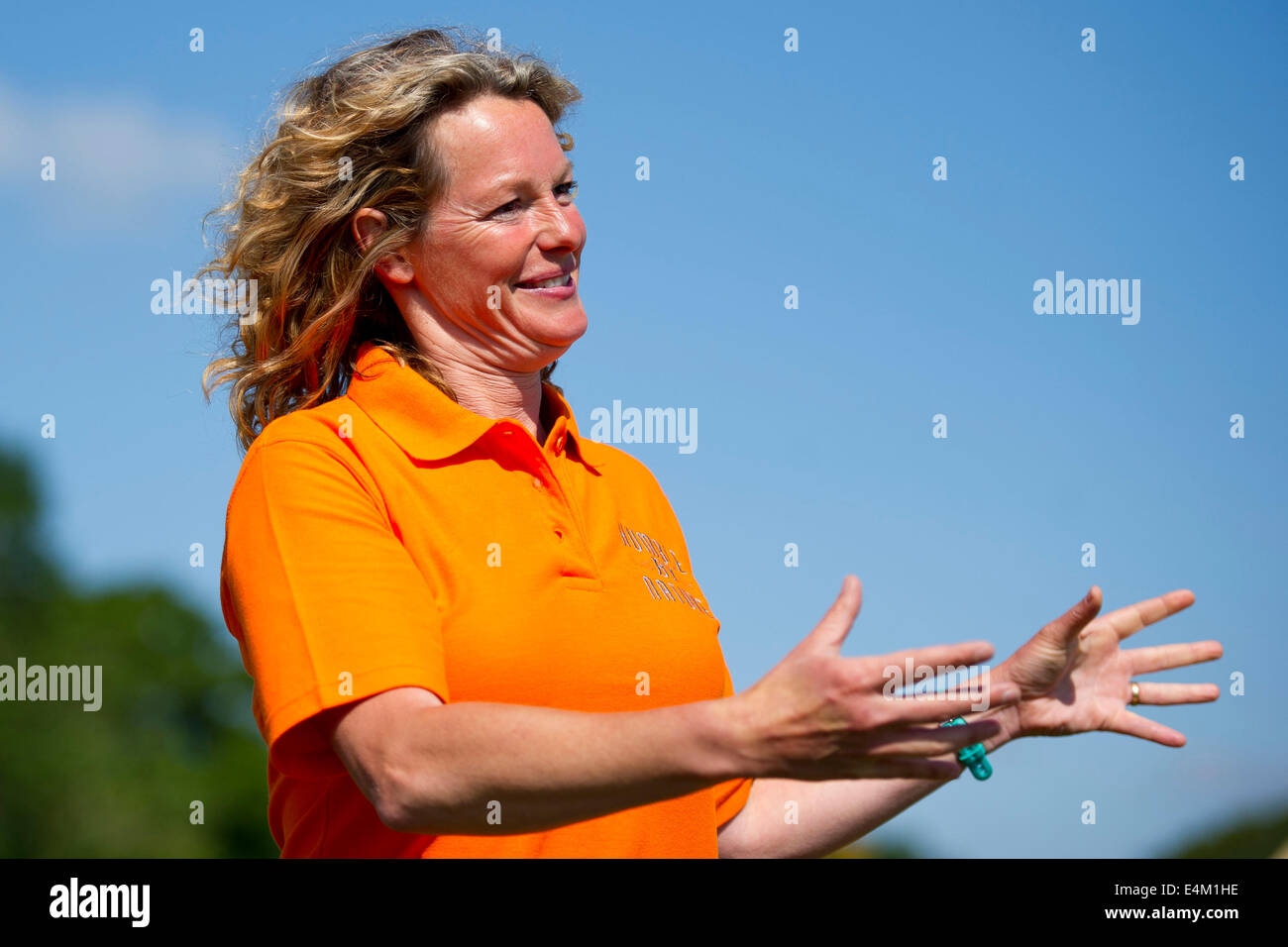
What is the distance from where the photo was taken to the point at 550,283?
399 centimetres

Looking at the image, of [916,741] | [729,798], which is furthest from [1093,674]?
[729,798]

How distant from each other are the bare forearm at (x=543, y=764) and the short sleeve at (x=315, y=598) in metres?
0.21

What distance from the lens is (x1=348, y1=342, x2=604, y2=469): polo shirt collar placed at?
3619 millimetres

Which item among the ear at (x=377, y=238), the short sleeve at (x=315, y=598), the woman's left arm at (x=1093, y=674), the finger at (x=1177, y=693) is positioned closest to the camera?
the short sleeve at (x=315, y=598)

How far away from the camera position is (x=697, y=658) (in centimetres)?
Answer: 370

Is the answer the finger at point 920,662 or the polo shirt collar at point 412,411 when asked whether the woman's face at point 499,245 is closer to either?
the polo shirt collar at point 412,411

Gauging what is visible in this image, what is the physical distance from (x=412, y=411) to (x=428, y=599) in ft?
2.13

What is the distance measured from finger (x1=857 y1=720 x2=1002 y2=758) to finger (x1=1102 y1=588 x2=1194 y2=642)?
0.81 meters

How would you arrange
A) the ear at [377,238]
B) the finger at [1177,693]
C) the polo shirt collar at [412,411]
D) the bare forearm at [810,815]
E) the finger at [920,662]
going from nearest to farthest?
the finger at [920,662]
the finger at [1177,693]
the polo shirt collar at [412,411]
the bare forearm at [810,815]
the ear at [377,238]

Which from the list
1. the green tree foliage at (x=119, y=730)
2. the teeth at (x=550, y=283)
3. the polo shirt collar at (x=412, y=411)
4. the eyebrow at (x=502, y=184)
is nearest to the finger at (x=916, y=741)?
the polo shirt collar at (x=412, y=411)

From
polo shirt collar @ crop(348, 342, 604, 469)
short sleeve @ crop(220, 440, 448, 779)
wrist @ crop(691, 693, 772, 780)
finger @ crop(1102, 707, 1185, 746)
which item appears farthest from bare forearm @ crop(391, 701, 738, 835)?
finger @ crop(1102, 707, 1185, 746)

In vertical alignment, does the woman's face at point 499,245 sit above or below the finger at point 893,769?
above

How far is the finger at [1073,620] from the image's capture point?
3.10 meters
